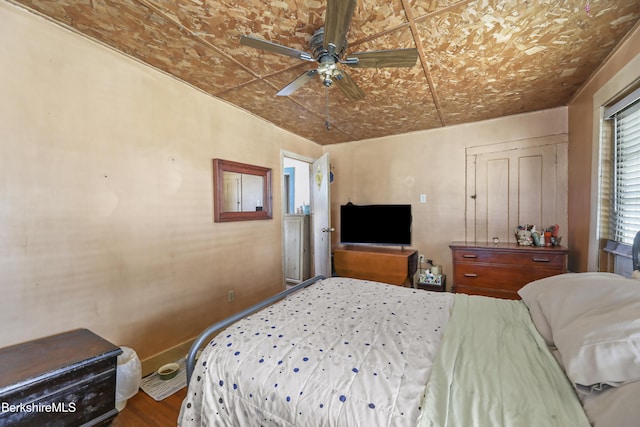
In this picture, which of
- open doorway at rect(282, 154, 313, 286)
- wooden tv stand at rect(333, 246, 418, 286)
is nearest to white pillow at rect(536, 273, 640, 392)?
wooden tv stand at rect(333, 246, 418, 286)

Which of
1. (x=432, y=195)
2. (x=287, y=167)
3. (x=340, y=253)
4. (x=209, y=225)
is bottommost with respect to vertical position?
(x=340, y=253)

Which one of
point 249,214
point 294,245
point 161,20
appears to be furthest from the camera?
point 294,245

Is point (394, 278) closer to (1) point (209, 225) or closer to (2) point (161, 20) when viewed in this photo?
(1) point (209, 225)

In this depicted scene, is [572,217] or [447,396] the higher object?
[572,217]

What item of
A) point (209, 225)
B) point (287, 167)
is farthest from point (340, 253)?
point (287, 167)

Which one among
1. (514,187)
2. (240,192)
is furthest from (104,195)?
(514,187)

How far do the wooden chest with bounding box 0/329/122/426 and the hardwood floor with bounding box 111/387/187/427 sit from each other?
0.47ft

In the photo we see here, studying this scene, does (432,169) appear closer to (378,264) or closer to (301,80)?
(378,264)

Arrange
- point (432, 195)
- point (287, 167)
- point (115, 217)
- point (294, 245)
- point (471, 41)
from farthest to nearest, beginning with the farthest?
1. point (287, 167)
2. point (294, 245)
3. point (432, 195)
4. point (115, 217)
5. point (471, 41)

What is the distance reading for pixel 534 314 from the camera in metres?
1.34

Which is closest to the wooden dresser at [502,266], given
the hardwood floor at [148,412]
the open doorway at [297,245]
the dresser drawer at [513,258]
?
the dresser drawer at [513,258]

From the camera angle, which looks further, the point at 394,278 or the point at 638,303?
the point at 394,278

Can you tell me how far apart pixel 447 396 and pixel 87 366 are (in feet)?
5.84

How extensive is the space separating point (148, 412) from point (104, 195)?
1503 millimetres
